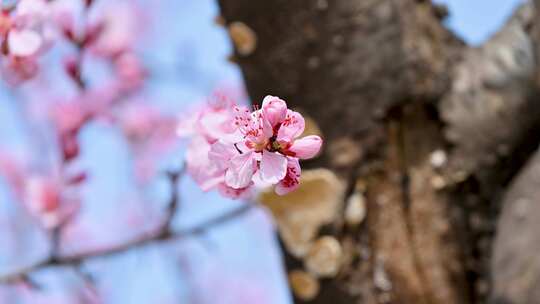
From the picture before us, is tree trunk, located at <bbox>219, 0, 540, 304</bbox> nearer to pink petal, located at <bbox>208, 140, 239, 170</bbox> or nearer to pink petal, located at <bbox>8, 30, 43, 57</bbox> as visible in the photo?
pink petal, located at <bbox>8, 30, 43, 57</bbox>

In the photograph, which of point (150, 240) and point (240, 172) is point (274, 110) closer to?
point (240, 172)

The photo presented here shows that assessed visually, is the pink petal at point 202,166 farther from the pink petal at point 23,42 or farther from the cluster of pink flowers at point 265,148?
the pink petal at point 23,42

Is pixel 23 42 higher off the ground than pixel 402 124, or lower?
higher

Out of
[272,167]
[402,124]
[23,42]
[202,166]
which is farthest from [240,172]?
[402,124]

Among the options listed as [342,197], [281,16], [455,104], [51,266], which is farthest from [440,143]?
[51,266]

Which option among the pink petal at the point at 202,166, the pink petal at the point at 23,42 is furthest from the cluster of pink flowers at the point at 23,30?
the pink petal at the point at 202,166

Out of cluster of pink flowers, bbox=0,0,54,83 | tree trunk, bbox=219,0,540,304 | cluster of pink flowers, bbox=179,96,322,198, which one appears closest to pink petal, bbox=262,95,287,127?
cluster of pink flowers, bbox=179,96,322,198
